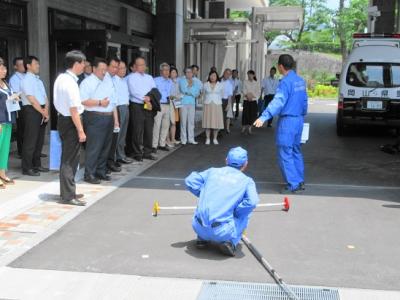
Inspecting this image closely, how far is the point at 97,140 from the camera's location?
779 cm

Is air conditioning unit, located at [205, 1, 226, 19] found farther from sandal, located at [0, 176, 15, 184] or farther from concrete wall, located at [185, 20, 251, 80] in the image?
sandal, located at [0, 176, 15, 184]

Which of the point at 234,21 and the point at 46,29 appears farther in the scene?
the point at 234,21

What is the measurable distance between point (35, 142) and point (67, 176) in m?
1.89

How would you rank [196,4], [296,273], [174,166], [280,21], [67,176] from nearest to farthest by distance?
Answer: [296,273], [67,176], [174,166], [280,21], [196,4]

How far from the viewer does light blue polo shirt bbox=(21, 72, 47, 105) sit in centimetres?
803

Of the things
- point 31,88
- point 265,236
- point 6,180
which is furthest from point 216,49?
point 265,236

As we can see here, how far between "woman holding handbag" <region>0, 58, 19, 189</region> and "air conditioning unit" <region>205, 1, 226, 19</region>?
22.1m

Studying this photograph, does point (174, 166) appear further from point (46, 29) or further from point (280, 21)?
point (280, 21)

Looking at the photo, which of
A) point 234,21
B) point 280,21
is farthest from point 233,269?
point 280,21

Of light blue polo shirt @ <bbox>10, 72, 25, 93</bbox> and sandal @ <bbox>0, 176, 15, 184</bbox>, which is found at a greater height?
light blue polo shirt @ <bbox>10, 72, 25, 93</bbox>

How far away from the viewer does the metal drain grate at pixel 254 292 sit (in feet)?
13.9

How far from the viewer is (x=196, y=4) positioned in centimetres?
2616

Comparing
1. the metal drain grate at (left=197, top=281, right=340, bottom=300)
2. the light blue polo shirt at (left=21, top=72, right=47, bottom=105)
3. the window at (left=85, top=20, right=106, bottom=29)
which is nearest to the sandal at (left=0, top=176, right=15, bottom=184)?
the light blue polo shirt at (left=21, top=72, right=47, bottom=105)

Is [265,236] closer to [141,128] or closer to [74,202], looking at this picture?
[74,202]
